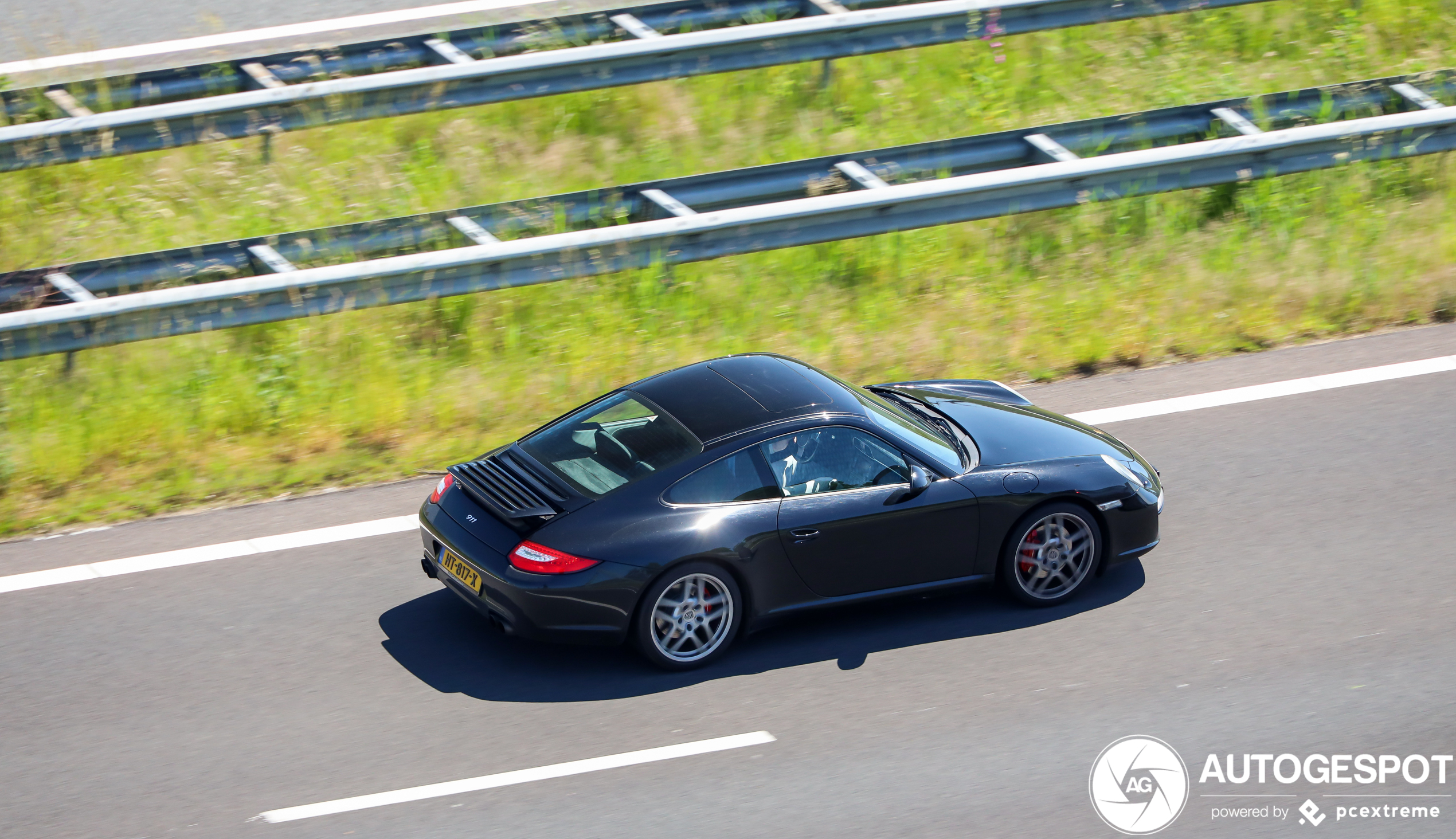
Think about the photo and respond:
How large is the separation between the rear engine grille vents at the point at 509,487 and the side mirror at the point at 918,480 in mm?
1641

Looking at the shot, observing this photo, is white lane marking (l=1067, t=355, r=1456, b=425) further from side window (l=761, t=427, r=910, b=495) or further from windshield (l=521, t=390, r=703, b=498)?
windshield (l=521, t=390, r=703, b=498)

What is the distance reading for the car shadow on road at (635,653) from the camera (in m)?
6.32

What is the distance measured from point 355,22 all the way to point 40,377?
19.7 feet

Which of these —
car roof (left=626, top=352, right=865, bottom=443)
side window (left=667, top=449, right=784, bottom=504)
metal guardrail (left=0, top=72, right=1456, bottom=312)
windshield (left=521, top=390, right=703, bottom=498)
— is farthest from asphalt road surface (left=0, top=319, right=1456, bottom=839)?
metal guardrail (left=0, top=72, right=1456, bottom=312)

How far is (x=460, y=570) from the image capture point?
6.38 metres

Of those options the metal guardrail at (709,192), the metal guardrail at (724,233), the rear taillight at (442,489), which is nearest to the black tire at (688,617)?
the rear taillight at (442,489)

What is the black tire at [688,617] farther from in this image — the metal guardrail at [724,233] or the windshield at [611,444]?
the metal guardrail at [724,233]

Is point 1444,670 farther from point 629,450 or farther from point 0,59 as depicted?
point 0,59

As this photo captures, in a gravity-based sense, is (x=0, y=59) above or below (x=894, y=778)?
above

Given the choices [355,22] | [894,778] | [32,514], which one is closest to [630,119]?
[355,22]

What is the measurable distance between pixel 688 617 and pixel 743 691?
0.41m

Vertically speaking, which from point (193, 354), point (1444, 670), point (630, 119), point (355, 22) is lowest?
point (1444, 670)

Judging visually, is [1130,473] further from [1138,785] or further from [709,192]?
[709,192]

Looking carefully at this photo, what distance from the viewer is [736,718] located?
19.8ft
